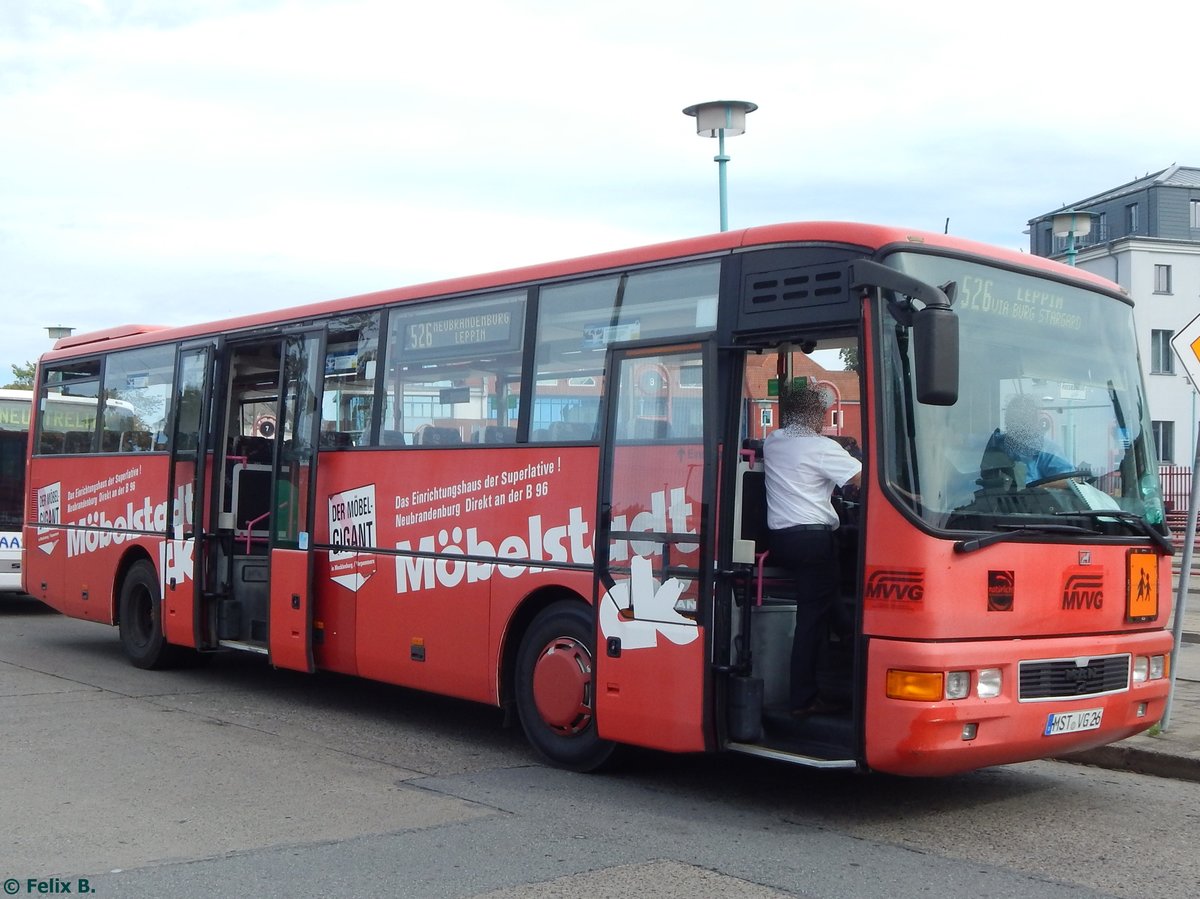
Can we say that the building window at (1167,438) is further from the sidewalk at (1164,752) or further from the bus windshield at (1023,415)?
the bus windshield at (1023,415)

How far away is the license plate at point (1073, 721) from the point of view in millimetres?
7066

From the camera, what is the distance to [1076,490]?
7.47 meters

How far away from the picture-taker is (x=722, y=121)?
1622cm

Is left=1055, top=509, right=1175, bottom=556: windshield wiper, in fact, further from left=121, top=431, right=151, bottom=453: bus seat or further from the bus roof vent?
left=121, top=431, right=151, bottom=453: bus seat

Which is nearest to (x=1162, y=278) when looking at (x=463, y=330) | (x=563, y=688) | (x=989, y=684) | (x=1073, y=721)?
(x=463, y=330)

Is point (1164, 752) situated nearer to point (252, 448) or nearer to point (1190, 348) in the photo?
point (1190, 348)

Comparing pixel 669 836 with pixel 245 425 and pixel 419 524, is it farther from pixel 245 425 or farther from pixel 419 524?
pixel 245 425

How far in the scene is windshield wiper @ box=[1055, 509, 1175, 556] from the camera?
291 inches

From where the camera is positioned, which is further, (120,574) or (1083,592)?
(120,574)

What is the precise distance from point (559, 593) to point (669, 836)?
2.19m

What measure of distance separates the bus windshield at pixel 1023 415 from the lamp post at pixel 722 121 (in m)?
8.59

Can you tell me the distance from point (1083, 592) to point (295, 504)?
6261 millimetres

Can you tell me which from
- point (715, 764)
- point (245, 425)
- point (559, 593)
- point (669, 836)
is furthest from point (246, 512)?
point (669, 836)

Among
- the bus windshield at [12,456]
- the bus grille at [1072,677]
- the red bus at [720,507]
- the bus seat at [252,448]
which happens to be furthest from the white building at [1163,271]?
the bus grille at [1072,677]
